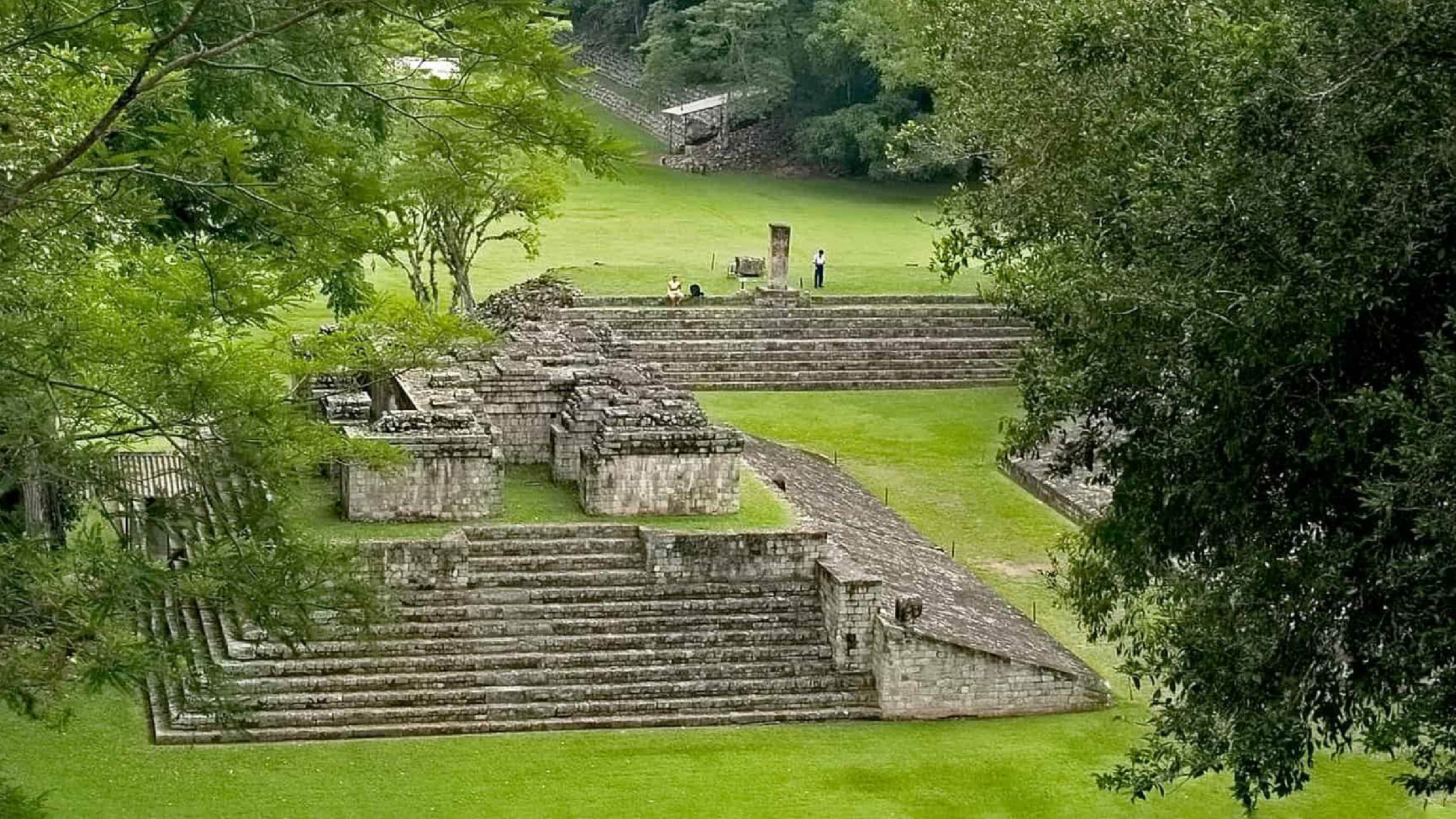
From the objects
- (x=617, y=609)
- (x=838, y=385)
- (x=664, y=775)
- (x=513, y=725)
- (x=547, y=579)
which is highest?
(x=838, y=385)

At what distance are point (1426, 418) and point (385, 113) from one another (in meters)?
10.3

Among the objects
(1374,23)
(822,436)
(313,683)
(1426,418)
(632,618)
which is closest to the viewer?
(1426,418)

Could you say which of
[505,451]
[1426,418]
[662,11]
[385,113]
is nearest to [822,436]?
[505,451]

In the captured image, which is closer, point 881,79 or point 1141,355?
point 1141,355

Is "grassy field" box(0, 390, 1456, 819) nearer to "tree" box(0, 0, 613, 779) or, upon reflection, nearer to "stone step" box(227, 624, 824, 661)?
"stone step" box(227, 624, 824, 661)

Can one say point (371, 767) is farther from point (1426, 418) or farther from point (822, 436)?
point (822, 436)

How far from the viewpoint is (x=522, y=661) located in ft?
59.9

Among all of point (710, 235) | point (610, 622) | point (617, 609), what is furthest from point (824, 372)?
point (610, 622)

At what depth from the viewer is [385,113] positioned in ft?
58.1

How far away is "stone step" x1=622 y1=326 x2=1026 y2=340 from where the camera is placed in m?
34.3

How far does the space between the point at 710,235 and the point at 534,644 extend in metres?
28.4

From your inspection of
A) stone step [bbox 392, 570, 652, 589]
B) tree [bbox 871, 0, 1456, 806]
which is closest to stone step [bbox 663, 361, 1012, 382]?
stone step [bbox 392, 570, 652, 589]

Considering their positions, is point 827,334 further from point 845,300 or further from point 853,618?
point 853,618

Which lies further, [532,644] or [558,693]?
[532,644]
